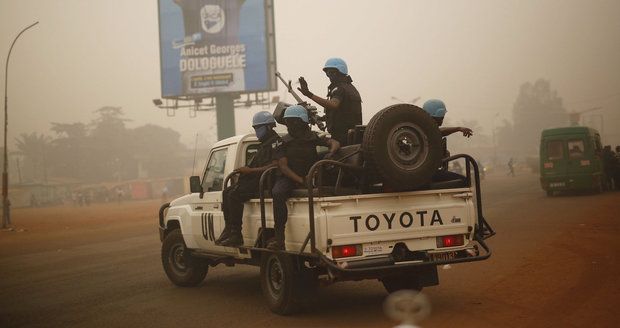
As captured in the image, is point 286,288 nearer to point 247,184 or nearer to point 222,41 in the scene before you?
point 247,184

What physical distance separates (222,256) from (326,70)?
9.26ft

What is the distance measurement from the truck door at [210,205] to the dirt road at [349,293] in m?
0.81

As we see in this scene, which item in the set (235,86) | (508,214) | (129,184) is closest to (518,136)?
(129,184)

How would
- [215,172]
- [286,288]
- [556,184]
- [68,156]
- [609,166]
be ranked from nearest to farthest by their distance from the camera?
[286,288]
[215,172]
[556,184]
[609,166]
[68,156]

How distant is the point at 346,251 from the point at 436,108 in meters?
2.37

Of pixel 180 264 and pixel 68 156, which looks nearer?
pixel 180 264

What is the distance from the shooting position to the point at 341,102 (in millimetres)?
8109

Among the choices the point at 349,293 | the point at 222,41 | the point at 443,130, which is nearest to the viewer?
the point at 443,130

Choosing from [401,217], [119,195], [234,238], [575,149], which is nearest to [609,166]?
[575,149]

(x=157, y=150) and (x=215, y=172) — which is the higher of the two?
(x=157, y=150)

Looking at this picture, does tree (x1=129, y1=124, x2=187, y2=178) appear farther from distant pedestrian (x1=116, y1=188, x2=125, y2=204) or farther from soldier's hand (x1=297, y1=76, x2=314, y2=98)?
soldier's hand (x1=297, y1=76, x2=314, y2=98)

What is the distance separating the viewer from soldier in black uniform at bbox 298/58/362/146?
8.11m

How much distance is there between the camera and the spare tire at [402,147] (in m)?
6.82

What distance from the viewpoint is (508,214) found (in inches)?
798
